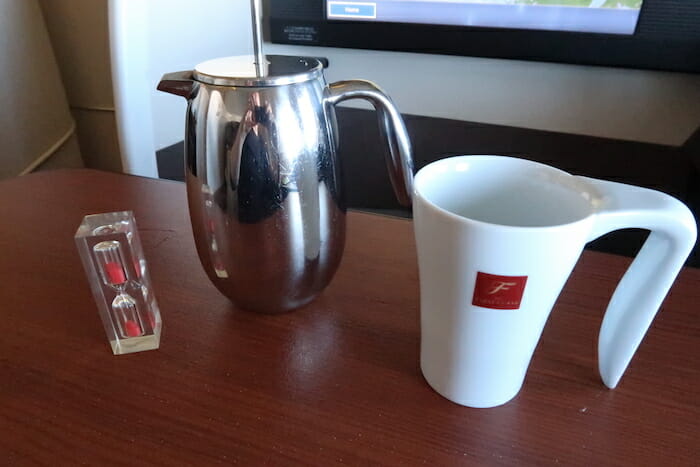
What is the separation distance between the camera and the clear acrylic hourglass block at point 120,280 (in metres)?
0.36

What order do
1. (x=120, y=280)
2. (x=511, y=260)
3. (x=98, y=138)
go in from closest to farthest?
(x=511, y=260) → (x=120, y=280) → (x=98, y=138)

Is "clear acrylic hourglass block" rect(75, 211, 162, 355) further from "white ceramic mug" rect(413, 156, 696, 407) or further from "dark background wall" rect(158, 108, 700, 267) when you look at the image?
"dark background wall" rect(158, 108, 700, 267)

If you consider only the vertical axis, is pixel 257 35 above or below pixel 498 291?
above

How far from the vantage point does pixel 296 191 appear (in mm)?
366

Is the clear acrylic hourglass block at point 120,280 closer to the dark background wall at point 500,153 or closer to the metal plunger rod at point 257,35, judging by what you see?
the metal plunger rod at point 257,35

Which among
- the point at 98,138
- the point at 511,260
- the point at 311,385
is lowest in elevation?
the point at 98,138

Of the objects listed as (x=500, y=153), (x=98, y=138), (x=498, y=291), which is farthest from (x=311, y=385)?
(x=98, y=138)

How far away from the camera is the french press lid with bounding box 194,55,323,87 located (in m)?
0.34

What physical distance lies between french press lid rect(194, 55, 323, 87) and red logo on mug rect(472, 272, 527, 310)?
6.8 inches

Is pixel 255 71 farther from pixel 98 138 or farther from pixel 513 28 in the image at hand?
pixel 98 138

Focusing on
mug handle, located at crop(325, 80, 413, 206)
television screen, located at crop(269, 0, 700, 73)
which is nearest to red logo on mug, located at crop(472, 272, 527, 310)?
mug handle, located at crop(325, 80, 413, 206)

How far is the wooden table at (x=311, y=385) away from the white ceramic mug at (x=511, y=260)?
0.03 meters

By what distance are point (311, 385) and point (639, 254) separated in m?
0.21

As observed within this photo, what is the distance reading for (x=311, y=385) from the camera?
35cm
